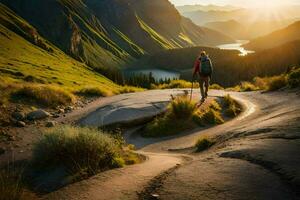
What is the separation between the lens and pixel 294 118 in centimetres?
991

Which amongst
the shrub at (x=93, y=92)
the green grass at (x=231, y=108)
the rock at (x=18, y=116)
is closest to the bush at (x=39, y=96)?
the rock at (x=18, y=116)

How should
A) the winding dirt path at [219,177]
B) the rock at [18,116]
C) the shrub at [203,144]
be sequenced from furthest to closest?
the rock at [18,116]
the shrub at [203,144]
the winding dirt path at [219,177]

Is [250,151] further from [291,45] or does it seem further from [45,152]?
[291,45]

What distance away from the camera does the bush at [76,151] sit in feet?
26.4

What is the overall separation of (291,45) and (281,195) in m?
189

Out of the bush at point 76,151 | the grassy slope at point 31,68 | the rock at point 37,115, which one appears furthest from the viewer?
the grassy slope at point 31,68

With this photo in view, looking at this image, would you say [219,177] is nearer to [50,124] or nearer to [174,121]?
[174,121]

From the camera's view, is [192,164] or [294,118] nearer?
[192,164]

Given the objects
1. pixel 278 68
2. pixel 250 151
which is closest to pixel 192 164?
pixel 250 151

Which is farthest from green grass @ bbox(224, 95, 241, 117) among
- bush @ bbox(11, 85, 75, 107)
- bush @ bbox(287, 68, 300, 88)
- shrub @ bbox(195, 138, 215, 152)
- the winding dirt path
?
bush @ bbox(11, 85, 75, 107)

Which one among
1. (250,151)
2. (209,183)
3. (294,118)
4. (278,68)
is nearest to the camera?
(209,183)

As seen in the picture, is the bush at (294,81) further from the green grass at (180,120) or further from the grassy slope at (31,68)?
the grassy slope at (31,68)

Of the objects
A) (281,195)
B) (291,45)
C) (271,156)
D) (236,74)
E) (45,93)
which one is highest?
(291,45)

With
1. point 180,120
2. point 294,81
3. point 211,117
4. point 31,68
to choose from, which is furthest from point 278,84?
point 31,68
